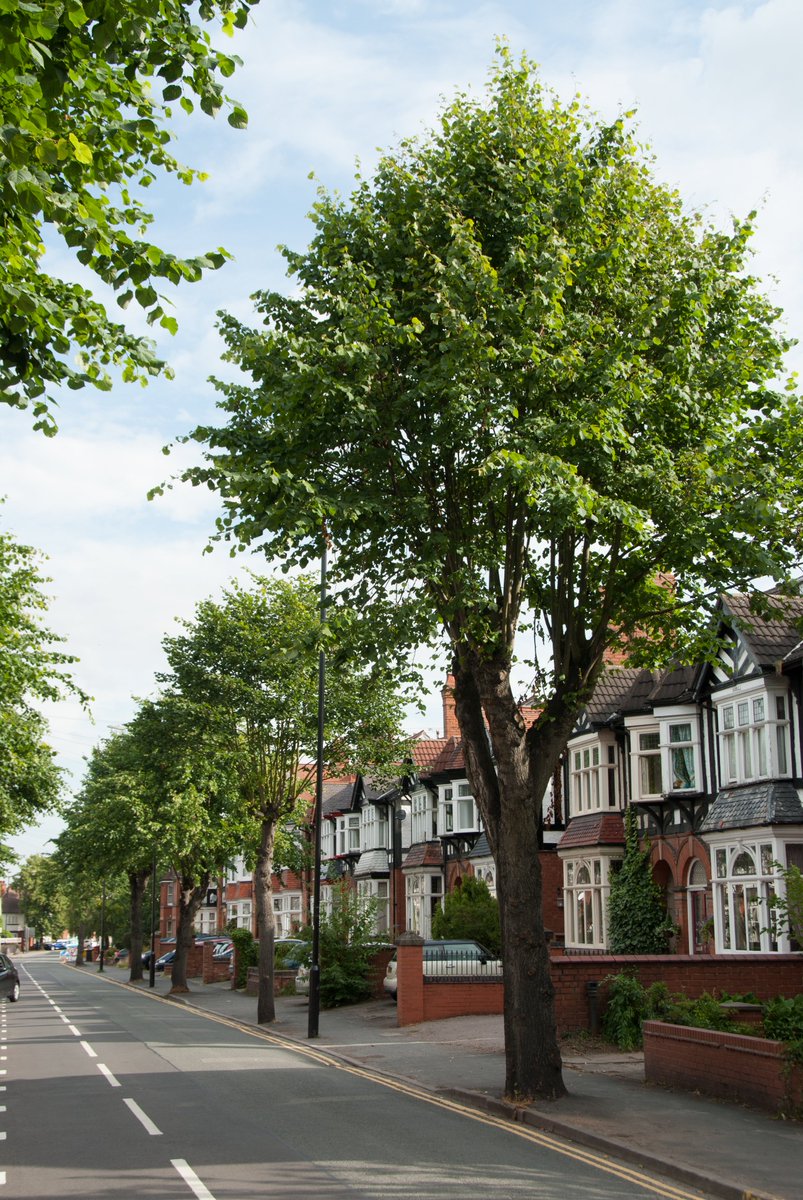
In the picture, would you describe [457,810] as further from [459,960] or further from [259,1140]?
[259,1140]

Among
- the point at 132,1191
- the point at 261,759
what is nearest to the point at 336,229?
the point at 132,1191

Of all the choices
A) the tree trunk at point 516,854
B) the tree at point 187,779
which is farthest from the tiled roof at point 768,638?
the tree at point 187,779

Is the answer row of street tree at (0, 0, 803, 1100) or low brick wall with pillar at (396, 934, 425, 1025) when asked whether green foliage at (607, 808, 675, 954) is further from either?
row of street tree at (0, 0, 803, 1100)

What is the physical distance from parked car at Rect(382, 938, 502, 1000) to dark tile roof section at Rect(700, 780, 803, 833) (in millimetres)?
6086

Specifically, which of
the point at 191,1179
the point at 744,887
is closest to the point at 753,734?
the point at 744,887

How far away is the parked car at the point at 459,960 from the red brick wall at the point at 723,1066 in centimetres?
1218

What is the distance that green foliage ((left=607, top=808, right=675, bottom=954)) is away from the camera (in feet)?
104

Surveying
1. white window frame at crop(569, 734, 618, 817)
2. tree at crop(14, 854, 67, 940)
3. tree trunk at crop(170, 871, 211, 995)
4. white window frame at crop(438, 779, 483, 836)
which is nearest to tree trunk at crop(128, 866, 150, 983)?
tree trunk at crop(170, 871, 211, 995)

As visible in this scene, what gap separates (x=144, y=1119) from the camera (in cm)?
1377

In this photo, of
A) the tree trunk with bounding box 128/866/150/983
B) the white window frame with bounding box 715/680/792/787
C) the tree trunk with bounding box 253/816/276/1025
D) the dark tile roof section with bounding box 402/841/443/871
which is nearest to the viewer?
the white window frame with bounding box 715/680/792/787

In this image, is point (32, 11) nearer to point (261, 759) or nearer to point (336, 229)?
point (336, 229)

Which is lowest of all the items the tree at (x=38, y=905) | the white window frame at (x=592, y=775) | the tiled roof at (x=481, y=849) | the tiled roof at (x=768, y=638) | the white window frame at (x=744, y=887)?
the tree at (x=38, y=905)

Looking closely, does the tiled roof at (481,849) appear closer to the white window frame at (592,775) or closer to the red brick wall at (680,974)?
the white window frame at (592,775)

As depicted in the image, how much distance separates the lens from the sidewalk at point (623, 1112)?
10.4m
